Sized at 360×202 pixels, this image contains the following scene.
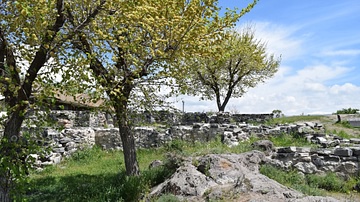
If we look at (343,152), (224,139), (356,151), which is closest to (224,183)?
(343,152)

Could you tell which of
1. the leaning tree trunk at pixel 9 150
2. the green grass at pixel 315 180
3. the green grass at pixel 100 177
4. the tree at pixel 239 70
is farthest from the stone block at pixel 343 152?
the tree at pixel 239 70

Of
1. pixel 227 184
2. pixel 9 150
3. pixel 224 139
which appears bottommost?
pixel 227 184

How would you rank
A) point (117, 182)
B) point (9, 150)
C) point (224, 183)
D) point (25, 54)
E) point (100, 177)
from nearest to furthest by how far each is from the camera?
point (9, 150) < point (25, 54) < point (224, 183) < point (117, 182) < point (100, 177)

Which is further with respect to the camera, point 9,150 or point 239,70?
point 239,70

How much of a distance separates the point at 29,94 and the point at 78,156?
7958mm

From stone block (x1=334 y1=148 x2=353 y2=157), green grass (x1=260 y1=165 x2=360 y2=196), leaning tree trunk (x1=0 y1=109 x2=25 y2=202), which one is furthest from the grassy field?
stone block (x1=334 y1=148 x2=353 y2=157)

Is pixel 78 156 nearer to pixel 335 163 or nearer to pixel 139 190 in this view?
pixel 139 190

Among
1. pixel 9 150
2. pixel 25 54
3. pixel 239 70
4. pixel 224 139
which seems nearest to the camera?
pixel 9 150

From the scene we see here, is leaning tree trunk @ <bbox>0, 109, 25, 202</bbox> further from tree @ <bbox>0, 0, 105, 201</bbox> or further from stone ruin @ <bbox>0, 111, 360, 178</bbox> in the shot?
stone ruin @ <bbox>0, 111, 360, 178</bbox>

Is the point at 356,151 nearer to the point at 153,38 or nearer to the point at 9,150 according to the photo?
the point at 153,38

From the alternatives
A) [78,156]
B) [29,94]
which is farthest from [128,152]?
[78,156]

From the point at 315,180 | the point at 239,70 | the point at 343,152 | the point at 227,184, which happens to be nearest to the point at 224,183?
the point at 227,184

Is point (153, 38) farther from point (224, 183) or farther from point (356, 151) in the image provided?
point (356, 151)

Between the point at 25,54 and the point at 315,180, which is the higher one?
the point at 25,54
